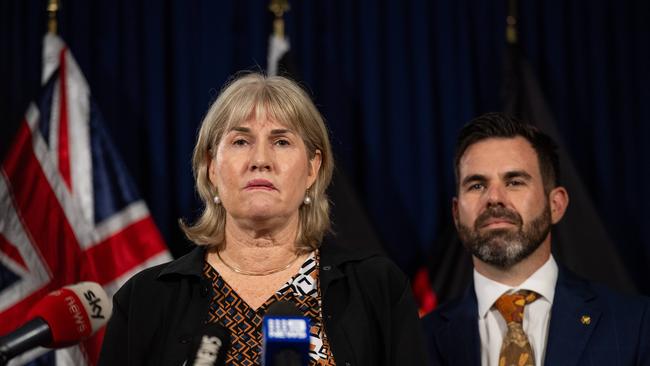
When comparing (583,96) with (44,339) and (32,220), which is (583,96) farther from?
(44,339)

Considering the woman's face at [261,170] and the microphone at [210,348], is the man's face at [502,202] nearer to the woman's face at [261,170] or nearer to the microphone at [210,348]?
the woman's face at [261,170]

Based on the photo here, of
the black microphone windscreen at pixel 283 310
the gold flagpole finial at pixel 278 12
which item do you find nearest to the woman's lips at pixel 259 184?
the black microphone windscreen at pixel 283 310

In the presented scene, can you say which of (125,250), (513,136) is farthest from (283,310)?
(125,250)

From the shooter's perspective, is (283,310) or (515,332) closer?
(283,310)

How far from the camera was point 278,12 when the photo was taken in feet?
11.6

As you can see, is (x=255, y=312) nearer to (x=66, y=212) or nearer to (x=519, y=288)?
(x=519, y=288)

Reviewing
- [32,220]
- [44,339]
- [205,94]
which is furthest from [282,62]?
[44,339]

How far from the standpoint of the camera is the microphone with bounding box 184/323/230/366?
4.05 feet

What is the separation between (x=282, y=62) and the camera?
11.2 ft

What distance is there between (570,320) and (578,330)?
0.12 feet

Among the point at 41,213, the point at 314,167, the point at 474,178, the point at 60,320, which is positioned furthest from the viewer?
the point at 41,213

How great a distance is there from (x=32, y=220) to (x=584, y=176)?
6.80 feet

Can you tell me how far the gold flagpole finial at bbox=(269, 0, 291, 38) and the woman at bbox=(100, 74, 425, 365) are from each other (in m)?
1.57

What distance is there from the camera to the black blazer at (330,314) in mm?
1666
